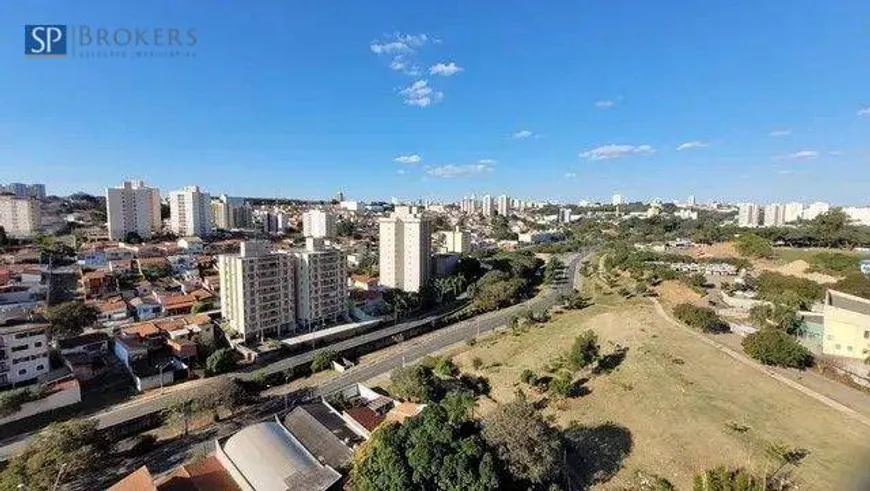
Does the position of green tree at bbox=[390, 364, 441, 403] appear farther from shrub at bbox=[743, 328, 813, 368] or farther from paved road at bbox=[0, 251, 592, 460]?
shrub at bbox=[743, 328, 813, 368]

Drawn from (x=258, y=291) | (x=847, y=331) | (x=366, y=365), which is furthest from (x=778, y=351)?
(x=258, y=291)

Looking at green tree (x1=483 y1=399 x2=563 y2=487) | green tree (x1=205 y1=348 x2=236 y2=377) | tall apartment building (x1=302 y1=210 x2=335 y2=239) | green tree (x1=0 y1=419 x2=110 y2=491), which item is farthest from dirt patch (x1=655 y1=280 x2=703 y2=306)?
tall apartment building (x1=302 y1=210 x2=335 y2=239)

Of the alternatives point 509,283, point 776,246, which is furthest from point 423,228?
point 776,246

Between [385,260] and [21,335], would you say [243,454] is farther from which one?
[385,260]

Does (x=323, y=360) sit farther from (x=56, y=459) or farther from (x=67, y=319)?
(x=67, y=319)

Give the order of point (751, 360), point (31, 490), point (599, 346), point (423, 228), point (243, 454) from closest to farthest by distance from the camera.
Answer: point (31, 490)
point (243, 454)
point (751, 360)
point (599, 346)
point (423, 228)

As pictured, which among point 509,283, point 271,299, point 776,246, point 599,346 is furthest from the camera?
point 776,246
